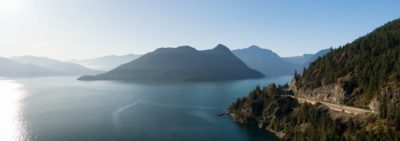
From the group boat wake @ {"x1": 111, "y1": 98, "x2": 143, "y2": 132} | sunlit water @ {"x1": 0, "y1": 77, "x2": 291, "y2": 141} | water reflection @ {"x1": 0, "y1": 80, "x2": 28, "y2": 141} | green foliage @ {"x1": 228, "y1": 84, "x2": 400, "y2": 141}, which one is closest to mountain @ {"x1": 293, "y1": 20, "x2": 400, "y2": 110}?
green foliage @ {"x1": 228, "y1": 84, "x2": 400, "y2": 141}

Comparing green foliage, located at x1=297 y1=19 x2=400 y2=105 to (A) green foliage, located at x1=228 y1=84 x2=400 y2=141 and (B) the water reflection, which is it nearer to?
(A) green foliage, located at x1=228 y1=84 x2=400 y2=141

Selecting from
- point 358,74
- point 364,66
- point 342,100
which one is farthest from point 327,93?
point 364,66

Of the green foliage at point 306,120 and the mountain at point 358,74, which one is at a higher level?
the mountain at point 358,74

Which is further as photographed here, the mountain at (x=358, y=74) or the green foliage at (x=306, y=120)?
the mountain at (x=358, y=74)

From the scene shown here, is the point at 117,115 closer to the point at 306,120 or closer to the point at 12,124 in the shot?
the point at 12,124

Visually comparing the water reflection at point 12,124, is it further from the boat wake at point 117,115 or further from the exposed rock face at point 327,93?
the exposed rock face at point 327,93

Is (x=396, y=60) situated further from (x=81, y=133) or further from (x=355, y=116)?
(x=81, y=133)

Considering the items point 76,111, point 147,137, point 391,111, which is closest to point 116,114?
point 76,111

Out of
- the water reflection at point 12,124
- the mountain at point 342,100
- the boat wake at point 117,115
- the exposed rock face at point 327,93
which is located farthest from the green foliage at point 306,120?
the water reflection at point 12,124
